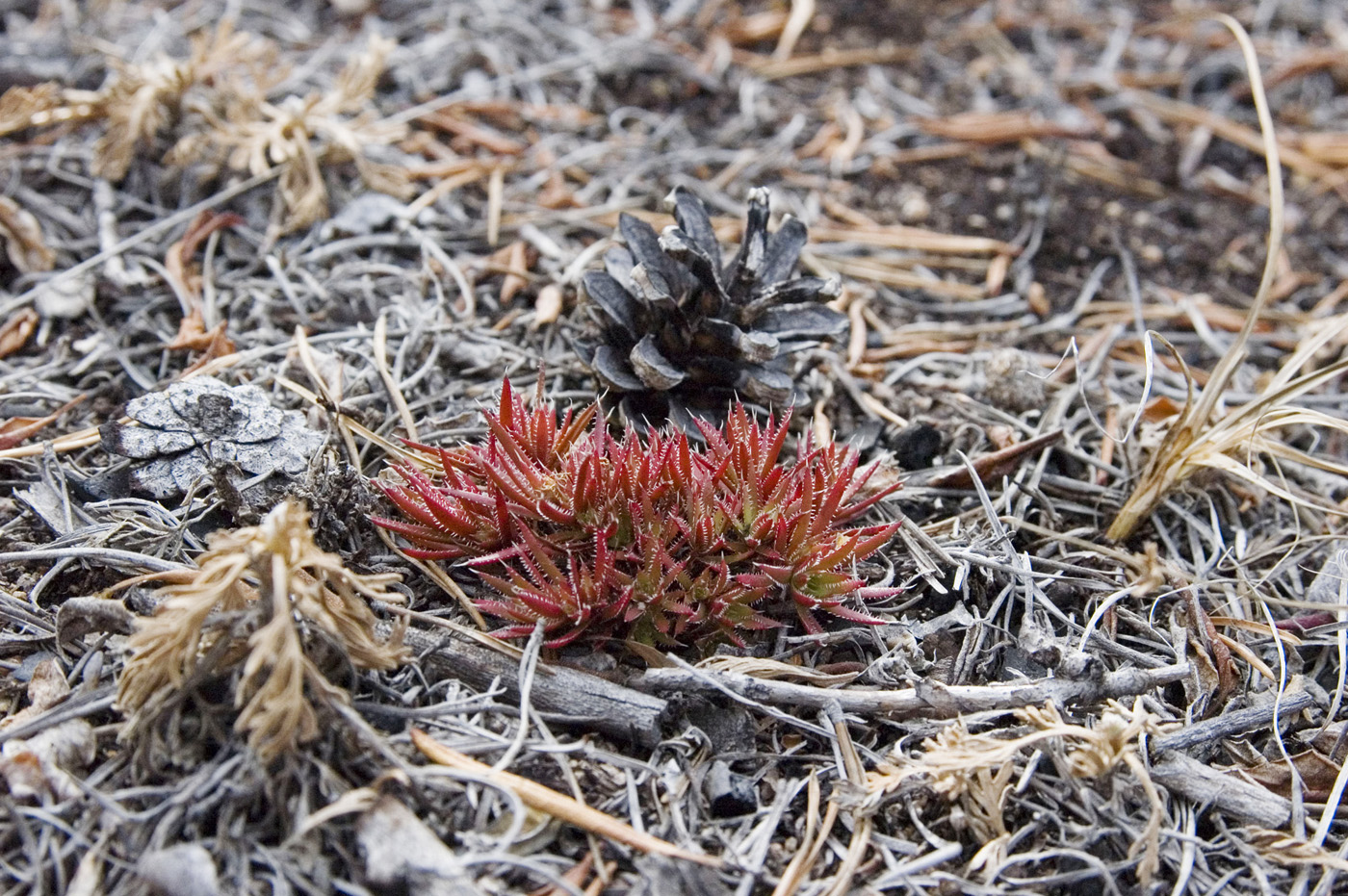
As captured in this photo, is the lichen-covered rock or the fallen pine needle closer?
the fallen pine needle

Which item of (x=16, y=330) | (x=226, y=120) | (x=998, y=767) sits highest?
(x=226, y=120)

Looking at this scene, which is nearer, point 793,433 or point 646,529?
point 646,529

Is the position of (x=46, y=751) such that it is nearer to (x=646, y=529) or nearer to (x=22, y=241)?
(x=646, y=529)

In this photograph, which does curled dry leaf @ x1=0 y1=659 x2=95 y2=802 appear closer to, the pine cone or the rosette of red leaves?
the rosette of red leaves

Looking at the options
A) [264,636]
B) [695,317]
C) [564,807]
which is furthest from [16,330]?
[564,807]

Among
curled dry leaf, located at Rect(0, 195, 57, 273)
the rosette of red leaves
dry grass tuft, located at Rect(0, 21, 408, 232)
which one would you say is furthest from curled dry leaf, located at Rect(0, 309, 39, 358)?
the rosette of red leaves

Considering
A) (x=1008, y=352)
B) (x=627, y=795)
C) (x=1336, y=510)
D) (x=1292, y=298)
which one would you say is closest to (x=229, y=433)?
(x=627, y=795)

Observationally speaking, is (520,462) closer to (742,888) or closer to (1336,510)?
(742,888)
